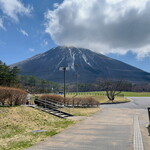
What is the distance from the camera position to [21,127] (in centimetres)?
959

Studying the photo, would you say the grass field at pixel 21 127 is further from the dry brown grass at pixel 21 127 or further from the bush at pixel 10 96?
the bush at pixel 10 96

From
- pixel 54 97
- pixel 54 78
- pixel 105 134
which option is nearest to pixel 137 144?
pixel 105 134

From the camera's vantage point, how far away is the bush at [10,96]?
12628 mm

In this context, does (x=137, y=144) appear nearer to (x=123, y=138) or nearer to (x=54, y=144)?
(x=123, y=138)

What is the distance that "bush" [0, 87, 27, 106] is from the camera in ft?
41.4

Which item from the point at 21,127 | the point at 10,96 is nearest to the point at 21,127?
the point at 21,127

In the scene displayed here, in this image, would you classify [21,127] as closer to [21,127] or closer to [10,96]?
[21,127]

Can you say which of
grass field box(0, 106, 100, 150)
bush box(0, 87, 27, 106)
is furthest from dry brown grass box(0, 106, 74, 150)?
bush box(0, 87, 27, 106)

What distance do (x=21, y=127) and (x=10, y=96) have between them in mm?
3875

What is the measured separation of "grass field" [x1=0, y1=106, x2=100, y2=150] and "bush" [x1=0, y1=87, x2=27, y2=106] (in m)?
1.18

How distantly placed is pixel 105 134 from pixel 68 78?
19086 cm

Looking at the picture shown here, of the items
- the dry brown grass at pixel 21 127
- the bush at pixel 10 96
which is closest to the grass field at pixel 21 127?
the dry brown grass at pixel 21 127

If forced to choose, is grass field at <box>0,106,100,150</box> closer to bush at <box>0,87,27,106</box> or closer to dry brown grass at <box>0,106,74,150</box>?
dry brown grass at <box>0,106,74,150</box>

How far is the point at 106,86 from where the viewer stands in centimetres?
4119
